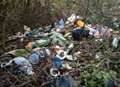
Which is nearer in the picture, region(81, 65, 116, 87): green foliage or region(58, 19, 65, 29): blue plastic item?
region(81, 65, 116, 87): green foliage

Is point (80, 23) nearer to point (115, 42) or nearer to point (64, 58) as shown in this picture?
point (115, 42)

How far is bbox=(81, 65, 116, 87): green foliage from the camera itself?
4359mm

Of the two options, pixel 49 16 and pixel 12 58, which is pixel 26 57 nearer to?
pixel 12 58

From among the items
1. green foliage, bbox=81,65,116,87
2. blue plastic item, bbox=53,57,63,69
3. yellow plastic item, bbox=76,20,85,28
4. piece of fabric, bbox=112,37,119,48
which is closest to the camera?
green foliage, bbox=81,65,116,87

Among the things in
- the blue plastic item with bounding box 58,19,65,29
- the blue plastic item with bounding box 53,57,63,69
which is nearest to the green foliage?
the blue plastic item with bounding box 53,57,63,69

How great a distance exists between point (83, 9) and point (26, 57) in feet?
9.56

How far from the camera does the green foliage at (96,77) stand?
4.36 metres

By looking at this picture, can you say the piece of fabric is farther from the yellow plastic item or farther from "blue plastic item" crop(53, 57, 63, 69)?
"blue plastic item" crop(53, 57, 63, 69)

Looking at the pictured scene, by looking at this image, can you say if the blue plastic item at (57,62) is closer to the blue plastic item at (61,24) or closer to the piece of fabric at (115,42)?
the piece of fabric at (115,42)

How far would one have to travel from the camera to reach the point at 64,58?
5062 mm

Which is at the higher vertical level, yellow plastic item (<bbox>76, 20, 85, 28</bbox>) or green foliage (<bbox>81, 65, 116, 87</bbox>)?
yellow plastic item (<bbox>76, 20, 85, 28</bbox>)

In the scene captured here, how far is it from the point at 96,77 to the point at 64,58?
82 cm

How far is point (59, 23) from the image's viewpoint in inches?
265

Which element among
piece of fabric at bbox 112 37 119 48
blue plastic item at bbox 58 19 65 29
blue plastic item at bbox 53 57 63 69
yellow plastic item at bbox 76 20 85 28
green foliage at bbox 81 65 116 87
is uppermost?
blue plastic item at bbox 58 19 65 29
